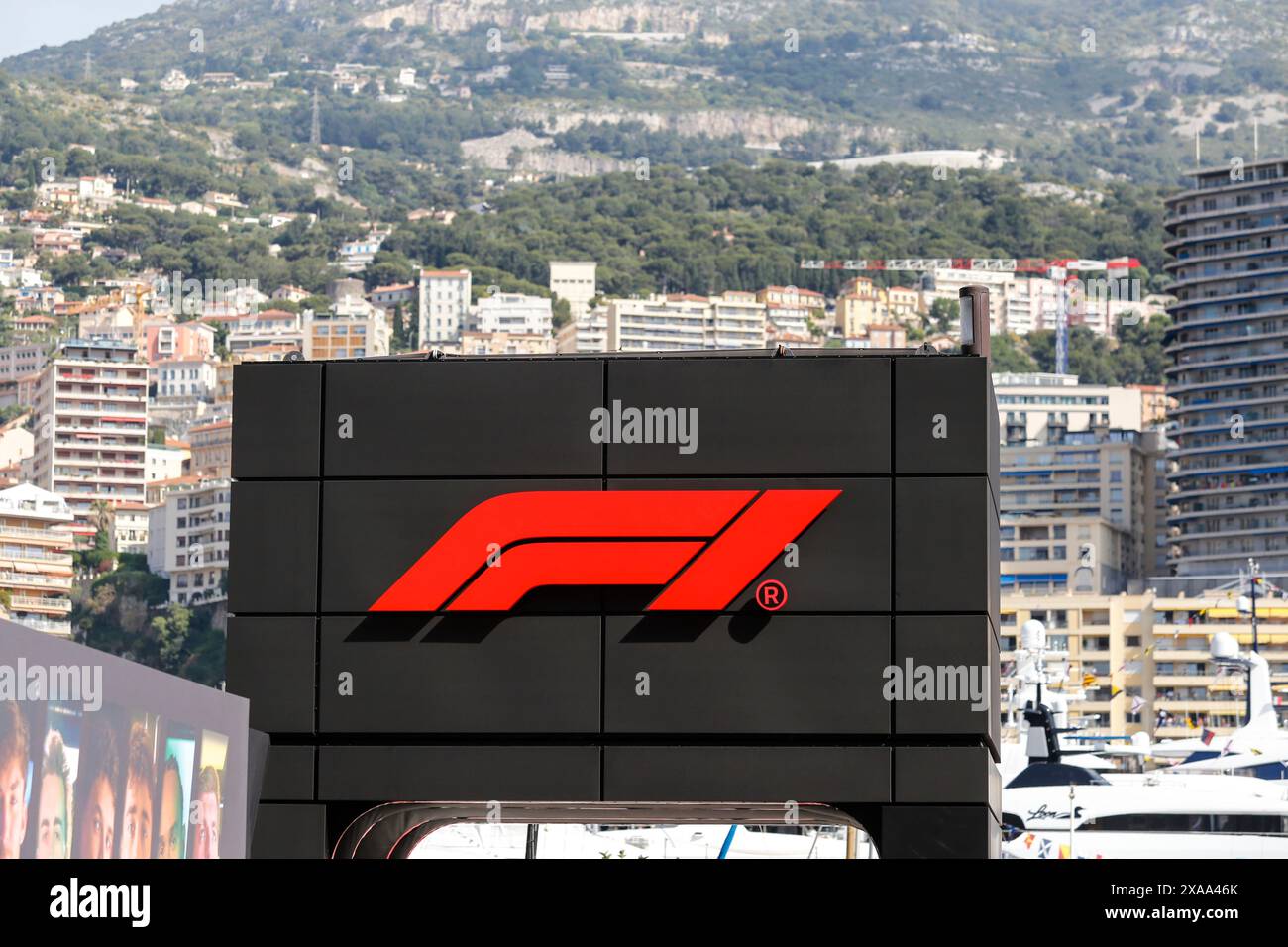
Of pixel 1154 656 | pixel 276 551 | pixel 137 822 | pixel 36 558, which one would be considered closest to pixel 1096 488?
pixel 1154 656

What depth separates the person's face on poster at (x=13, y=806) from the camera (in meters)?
9.44

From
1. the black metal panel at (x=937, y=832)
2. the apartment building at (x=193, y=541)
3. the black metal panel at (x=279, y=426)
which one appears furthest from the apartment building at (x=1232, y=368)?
the black metal panel at (x=279, y=426)

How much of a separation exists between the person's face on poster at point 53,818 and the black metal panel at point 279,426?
3649 millimetres

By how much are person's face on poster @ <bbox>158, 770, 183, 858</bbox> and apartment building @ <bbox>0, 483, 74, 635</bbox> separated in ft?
538

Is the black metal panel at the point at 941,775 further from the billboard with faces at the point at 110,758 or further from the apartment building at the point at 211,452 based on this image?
the apartment building at the point at 211,452

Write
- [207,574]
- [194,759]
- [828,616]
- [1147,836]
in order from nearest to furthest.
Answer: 1. [194,759]
2. [828,616]
3. [1147,836]
4. [207,574]

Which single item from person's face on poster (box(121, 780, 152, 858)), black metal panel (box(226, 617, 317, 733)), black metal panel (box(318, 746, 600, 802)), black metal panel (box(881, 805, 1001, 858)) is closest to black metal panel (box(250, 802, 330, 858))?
black metal panel (box(318, 746, 600, 802))

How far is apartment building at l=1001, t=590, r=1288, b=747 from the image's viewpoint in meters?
138

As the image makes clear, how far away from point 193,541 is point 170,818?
17457 centimetres

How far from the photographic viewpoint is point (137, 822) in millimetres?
11320

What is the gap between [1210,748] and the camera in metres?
73.0
